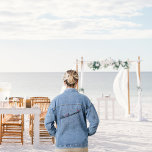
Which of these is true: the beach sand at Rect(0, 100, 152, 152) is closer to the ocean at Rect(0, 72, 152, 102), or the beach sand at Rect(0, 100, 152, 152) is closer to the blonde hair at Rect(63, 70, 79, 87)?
the blonde hair at Rect(63, 70, 79, 87)

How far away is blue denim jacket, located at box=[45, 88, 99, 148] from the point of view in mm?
2604

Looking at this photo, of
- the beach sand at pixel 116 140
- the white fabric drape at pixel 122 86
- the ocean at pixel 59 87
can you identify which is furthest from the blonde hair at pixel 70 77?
the ocean at pixel 59 87

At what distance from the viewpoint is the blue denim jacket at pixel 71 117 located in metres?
2.60

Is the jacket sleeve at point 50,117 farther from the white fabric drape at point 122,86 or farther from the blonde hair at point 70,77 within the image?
the white fabric drape at point 122,86

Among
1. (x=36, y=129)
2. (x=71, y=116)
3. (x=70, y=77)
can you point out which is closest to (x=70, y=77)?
(x=70, y=77)

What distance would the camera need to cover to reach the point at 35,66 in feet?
178

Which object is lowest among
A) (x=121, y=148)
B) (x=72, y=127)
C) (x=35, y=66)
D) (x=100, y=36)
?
(x=121, y=148)

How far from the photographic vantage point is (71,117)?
2.60 meters

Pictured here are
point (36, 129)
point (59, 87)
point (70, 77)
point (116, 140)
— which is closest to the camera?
point (70, 77)

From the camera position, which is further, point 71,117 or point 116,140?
point 116,140

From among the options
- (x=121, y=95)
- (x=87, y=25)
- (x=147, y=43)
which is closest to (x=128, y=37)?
(x=147, y=43)

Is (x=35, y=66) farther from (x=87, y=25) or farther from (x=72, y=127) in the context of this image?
(x=72, y=127)

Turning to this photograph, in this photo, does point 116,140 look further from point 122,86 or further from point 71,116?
point 71,116

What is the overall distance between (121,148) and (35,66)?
4881 centimetres
